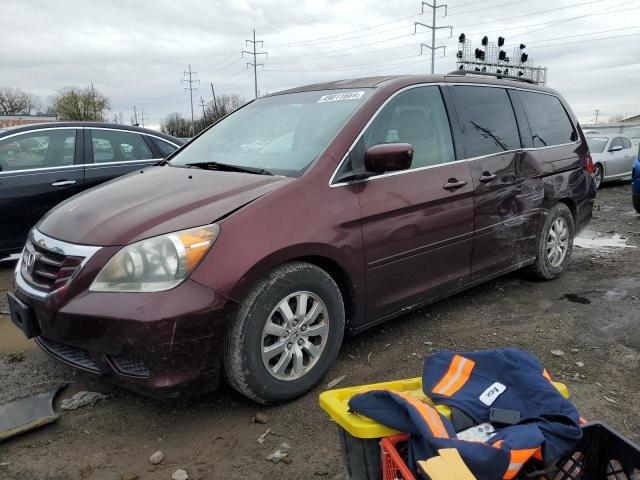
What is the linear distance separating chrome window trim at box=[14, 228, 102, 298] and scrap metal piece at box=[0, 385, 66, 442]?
2.08 feet

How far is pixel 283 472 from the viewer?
2.32 meters

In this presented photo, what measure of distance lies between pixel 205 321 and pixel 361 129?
1523 millimetres

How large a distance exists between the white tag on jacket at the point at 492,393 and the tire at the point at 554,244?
313 cm

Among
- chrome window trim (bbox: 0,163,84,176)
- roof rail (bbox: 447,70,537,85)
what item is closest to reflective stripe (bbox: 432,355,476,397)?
roof rail (bbox: 447,70,537,85)

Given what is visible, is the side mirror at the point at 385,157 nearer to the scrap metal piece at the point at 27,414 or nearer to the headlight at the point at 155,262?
the headlight at the point at 155,262

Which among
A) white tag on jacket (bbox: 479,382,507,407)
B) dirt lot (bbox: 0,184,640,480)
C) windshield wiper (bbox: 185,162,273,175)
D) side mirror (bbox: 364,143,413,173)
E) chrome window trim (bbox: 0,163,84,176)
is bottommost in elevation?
dirt lot (bbox: 0,184,640,480)

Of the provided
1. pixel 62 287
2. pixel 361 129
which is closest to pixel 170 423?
pixel 62 287

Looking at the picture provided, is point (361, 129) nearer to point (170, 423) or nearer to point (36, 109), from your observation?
point (170, 423)

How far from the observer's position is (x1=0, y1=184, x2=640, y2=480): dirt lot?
239 centimetres

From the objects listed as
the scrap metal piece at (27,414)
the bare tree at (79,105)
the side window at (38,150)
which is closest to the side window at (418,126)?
the scrap metal piece at (27,414)

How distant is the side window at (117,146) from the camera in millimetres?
5986

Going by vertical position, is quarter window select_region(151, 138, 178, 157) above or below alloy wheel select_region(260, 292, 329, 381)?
above

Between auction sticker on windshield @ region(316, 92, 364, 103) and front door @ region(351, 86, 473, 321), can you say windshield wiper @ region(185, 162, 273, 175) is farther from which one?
→ auction sticker on windshield @ region(316, 92, 364, 103)

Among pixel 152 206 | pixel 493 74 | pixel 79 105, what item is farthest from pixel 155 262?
pixel 79 105
